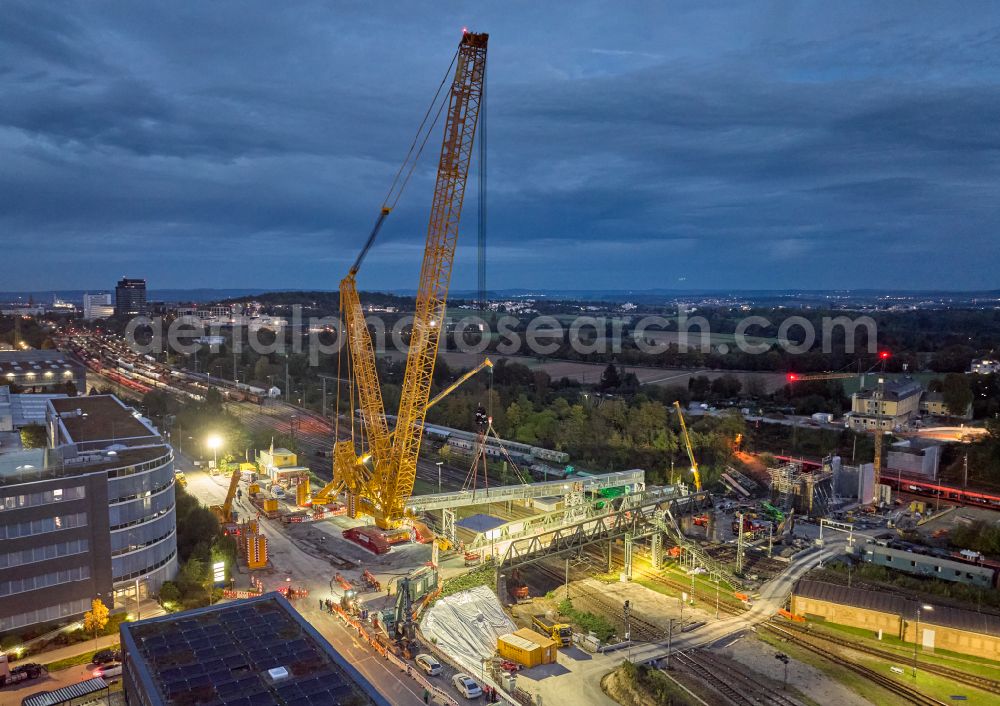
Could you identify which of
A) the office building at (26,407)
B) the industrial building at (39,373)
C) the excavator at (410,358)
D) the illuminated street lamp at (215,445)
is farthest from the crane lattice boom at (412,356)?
the industrial building at (39,373)

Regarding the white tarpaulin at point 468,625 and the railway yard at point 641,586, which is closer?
the railway yard at point 641,586

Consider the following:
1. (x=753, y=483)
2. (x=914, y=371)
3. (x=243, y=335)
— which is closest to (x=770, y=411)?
(x=753, y=483)

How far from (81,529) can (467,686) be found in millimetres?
12886

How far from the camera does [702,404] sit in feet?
182

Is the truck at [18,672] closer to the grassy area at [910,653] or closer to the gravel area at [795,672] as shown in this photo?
the gravel area at [795,672]

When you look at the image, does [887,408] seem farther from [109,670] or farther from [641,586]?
[109,670]

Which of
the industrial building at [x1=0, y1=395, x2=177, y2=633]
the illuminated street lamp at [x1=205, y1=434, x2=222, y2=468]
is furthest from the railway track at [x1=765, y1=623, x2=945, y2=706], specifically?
the illuminated street lamp at [x1=205, y1=434, x2=222, y2=468]

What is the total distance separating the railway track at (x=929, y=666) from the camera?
1889 cm

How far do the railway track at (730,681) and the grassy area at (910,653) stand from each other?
4.53m

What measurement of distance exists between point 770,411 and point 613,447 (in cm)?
1589

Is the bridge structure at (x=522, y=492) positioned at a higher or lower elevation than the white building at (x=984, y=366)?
lower

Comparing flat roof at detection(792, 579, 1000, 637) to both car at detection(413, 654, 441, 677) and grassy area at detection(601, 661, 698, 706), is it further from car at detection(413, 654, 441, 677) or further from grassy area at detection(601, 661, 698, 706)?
car at detection(413, 654, 441, 677)

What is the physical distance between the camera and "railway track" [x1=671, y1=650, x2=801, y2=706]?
58.9ft

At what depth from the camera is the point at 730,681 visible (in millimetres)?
18875
